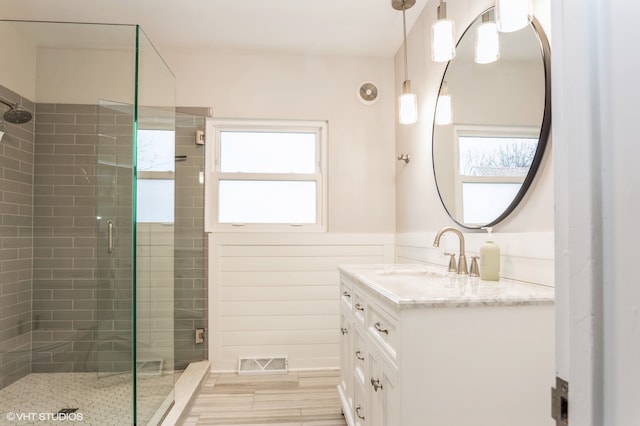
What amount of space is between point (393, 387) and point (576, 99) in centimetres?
101

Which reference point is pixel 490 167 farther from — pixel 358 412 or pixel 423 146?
pixel 358 412

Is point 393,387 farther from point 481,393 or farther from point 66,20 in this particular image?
point 66,20

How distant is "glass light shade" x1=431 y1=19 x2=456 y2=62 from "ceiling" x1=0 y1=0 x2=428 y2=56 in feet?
2.55

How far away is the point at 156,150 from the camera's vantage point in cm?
226

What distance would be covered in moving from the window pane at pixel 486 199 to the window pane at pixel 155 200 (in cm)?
173

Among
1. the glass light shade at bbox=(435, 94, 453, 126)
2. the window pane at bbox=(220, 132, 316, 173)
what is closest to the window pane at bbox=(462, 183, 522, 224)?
the glass light shade at bbox=(435, 94, 453, 126)

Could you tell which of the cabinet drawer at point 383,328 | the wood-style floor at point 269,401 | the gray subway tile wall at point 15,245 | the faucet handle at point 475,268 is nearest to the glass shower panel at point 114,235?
the gray subway tile wall at point 15,245

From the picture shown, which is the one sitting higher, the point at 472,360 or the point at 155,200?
the point at 155,200

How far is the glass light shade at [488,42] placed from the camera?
1528 mm

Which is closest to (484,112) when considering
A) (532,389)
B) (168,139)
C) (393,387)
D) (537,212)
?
(537,212)

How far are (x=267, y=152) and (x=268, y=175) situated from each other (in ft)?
0.64

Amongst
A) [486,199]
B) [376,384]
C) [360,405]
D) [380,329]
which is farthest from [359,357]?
[486,199]

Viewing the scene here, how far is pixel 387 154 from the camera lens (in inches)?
117

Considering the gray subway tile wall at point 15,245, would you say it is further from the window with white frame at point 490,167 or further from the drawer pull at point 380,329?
the window with white frame at point 490,167
